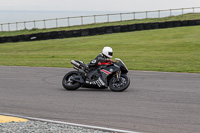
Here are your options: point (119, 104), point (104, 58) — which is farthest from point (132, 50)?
point (119, 104)

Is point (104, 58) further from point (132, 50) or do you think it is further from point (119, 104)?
point (132, 50)

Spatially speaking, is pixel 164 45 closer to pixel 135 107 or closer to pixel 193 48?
pixel 193 48

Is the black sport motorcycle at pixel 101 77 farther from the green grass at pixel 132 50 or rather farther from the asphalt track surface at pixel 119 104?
the green grass at pixel 132 50

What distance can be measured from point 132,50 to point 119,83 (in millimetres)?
15904

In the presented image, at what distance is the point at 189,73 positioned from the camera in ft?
45.3

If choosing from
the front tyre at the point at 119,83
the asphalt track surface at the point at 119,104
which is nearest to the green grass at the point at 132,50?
the asphalt track surface at the point at 119,104

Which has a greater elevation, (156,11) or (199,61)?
(156,11)

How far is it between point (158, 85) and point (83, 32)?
26.9 metres

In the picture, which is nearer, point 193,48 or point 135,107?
point 135,107

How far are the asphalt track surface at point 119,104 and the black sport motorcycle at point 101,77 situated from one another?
0.23m

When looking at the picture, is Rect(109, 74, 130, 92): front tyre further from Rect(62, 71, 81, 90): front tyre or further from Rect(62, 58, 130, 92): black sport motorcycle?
Rect(62, 71, 81, 90): front tyre

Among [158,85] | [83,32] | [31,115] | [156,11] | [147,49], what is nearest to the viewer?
[31,115]

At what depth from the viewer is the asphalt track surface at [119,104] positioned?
6.43 m

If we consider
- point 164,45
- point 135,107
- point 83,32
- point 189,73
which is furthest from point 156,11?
point 135,107
